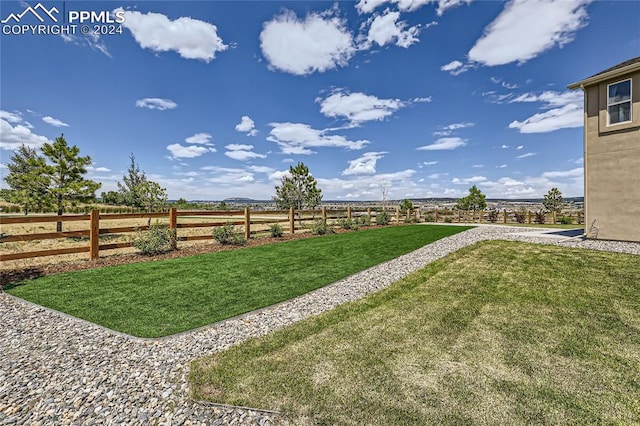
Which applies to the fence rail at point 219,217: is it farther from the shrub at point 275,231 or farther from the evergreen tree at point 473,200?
the evergreen tree at point 473,200

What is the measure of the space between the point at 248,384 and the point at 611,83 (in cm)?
1250

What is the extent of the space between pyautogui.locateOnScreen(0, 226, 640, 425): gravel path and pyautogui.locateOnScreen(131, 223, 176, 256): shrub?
3.49 meters

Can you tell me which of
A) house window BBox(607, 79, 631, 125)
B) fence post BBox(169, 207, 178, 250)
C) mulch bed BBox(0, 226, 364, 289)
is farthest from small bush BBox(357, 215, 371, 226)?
house window BBox(607, 79, 631, 125)

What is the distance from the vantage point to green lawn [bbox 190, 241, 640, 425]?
2117 millimetres

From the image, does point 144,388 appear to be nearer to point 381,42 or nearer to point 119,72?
A: point 119,72

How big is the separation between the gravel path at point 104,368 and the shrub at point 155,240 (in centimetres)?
349

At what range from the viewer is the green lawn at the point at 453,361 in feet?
6.95

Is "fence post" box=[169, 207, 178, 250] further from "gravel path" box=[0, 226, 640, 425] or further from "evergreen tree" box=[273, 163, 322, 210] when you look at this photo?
"evergreen tree" box=[273, 163, 322, 210]

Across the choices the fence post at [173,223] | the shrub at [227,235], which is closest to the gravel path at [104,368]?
the fence post at [173,223]

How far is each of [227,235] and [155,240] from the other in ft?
7.61

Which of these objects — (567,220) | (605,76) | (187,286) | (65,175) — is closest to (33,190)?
(65,175)

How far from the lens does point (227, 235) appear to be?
394 inches

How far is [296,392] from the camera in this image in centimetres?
233

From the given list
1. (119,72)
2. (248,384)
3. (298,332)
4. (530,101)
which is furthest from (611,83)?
(119,72)
